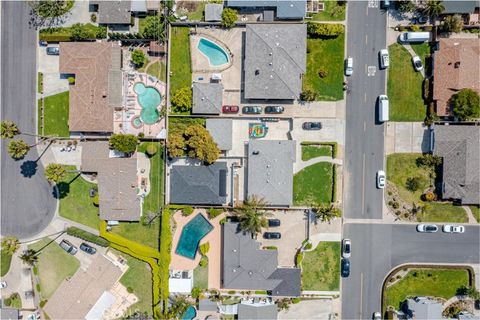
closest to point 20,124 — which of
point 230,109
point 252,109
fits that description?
point 230,109

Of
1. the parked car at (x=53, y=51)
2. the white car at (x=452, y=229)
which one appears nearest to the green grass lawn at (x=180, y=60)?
the parked car at (x=53, y=51)

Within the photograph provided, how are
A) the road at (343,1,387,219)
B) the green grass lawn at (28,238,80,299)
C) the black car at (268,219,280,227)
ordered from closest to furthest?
the road at (343,1,387,219) < the black car at (268,219,280,227) < the green grass lawn at (28,238,80,299)

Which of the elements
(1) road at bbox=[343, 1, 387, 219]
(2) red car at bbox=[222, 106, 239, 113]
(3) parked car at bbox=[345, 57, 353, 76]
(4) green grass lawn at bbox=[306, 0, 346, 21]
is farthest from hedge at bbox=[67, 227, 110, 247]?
(4) green grass lawn at bbox=[306, 0, 346, 21]

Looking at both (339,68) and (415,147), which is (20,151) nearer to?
(339,68)

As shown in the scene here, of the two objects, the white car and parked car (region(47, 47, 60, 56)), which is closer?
the white car

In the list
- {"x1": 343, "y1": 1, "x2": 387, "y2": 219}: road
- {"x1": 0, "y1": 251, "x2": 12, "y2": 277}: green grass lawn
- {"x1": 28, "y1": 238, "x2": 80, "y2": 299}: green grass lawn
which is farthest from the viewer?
{"x1": 0, "y1": 251, "x2": 12, "y2": 277}: green grass lawn

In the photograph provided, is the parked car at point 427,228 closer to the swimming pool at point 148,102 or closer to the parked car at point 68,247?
the swimming pool at point 148,102

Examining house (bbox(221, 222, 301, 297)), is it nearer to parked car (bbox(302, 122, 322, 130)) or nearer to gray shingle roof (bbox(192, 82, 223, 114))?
gray shingle roof (bbox(192, 82, 223, 114))
